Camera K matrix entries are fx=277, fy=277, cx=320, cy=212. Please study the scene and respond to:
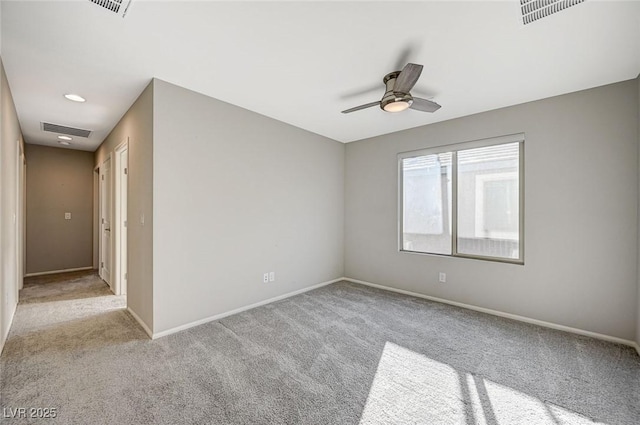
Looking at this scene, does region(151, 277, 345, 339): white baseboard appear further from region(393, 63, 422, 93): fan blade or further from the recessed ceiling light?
region(393, 63, 422, 93): fan blade

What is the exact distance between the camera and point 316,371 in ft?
7.08

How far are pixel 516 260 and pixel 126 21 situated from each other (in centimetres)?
432

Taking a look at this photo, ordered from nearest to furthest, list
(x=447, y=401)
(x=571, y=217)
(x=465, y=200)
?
1. (x=447, y=401)
2. (x=571, y=217)
3. (x=465, y=200)

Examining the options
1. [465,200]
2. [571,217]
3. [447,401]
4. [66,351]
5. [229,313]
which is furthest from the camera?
[465,200]

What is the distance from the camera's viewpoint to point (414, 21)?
1.87 metres

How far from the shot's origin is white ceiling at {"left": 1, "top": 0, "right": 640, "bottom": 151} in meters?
1.80

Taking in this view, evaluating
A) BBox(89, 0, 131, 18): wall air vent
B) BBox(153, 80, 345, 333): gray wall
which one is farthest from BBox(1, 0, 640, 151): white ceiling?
BBox(153, 80, 345, 333): gray wall

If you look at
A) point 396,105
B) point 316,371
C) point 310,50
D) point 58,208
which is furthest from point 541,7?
point 58,208

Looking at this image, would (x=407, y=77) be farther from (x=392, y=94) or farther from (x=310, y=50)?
(x=310, y=50)

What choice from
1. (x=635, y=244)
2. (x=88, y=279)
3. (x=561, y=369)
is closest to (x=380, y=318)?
(x=561, y=369)

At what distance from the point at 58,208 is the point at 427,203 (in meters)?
6.85

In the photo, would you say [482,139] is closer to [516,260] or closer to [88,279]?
[516,260]

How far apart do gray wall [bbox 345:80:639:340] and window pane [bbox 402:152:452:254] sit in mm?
303

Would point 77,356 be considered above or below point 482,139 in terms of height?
below
